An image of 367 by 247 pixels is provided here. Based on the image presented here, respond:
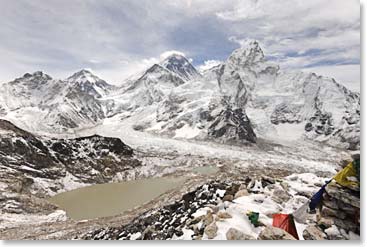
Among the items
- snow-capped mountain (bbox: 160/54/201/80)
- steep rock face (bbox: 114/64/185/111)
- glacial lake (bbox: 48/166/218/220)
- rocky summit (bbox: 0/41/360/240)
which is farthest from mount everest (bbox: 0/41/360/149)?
glacial lake (bbox: 48/166/218/220)

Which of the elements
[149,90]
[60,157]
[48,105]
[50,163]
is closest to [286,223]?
[50,163]

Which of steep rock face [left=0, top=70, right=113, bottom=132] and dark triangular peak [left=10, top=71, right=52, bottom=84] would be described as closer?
dark triangular peak [left=10, top=71, right=52, bottom=84]

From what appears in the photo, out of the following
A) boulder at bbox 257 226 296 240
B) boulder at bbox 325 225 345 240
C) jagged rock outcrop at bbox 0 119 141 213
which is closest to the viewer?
boulder at bbox 257 226 296 240

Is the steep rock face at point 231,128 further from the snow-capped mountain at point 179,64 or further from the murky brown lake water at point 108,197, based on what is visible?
the murky brown lake water at point 108,197

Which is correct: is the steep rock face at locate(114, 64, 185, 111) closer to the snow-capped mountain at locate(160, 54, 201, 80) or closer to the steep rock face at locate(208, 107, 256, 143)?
the snow-capped mountain at locate(160, 54, 201, 80)

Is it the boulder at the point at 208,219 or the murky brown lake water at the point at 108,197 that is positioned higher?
the boulder at the point at 208,219

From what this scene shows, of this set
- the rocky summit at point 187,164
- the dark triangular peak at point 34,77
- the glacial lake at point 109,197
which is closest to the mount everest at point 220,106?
the rocky summit at point 187,164
